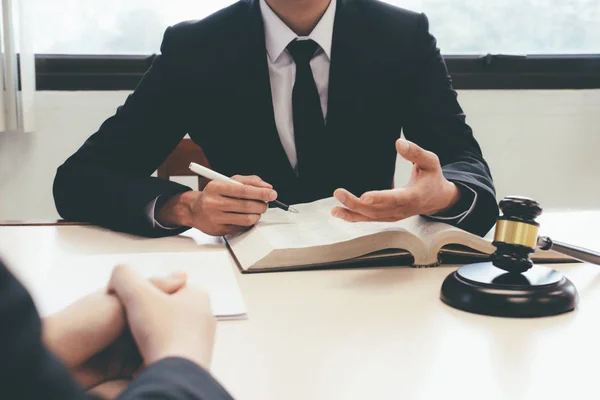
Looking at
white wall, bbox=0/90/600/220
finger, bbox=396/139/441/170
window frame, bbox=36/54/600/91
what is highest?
window frame, bbox=36/54/600/91

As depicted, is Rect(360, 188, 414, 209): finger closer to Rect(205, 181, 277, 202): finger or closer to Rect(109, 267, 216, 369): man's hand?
Rect(205, 181, 277, 202): finger

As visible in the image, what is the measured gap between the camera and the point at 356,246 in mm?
992

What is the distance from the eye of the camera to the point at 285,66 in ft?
5.10

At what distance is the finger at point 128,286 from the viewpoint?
59cm

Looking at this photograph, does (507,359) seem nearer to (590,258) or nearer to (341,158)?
(590,258)

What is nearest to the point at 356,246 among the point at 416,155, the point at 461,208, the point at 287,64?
the point at 416,155

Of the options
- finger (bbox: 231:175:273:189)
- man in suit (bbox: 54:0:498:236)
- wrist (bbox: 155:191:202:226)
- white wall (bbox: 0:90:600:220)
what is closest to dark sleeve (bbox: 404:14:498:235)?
man in suit (bbox: 54:0:498:236)

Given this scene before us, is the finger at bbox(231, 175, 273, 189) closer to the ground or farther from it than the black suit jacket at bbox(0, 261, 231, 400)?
closer to the ground

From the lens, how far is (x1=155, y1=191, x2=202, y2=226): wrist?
4.04 ft

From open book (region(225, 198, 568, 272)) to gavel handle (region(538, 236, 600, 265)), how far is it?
0.01 m

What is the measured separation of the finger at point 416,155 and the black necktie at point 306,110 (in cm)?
44

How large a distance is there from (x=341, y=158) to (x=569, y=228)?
0.50 meters

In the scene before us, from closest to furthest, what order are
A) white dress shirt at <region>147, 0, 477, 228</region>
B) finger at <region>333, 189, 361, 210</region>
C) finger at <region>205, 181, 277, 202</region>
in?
finger at <region>333, 189, 361, 210</region>
finger at <region>205, 181, 277, 202</region>
white dress shirt at <region>147, 0, 477, 228</region>

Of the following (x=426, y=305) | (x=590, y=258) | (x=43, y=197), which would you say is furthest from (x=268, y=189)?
(x=43, y=197)
